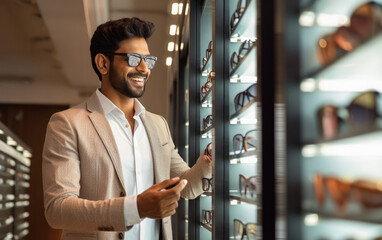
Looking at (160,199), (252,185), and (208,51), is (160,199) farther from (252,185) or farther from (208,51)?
(208,51)

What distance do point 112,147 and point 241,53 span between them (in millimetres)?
728

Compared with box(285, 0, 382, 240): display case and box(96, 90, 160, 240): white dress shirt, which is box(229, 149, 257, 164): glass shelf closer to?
box(96, 90, 160, 240): white dress shirt

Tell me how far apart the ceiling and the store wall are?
43cm

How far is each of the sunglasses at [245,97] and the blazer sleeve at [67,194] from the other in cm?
64

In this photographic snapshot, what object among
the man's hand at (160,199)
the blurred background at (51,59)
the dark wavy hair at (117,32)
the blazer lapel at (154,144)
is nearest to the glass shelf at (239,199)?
the man's hand at (160,199)

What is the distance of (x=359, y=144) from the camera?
3.59 feet

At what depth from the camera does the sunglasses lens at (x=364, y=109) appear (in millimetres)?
988

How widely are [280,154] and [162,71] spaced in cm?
767

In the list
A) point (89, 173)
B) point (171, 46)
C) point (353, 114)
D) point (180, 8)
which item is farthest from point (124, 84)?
point (171, 46)

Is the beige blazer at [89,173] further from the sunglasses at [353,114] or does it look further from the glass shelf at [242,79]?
the sunglasses at [353,114]

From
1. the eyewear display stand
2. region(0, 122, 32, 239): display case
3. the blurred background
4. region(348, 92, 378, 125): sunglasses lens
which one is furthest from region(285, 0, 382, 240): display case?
region(0, 122, 32, 239): display case

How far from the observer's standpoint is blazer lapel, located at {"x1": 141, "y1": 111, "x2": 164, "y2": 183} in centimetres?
258

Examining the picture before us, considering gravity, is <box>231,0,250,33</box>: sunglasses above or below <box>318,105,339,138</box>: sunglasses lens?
above

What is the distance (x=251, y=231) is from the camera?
2.04m
